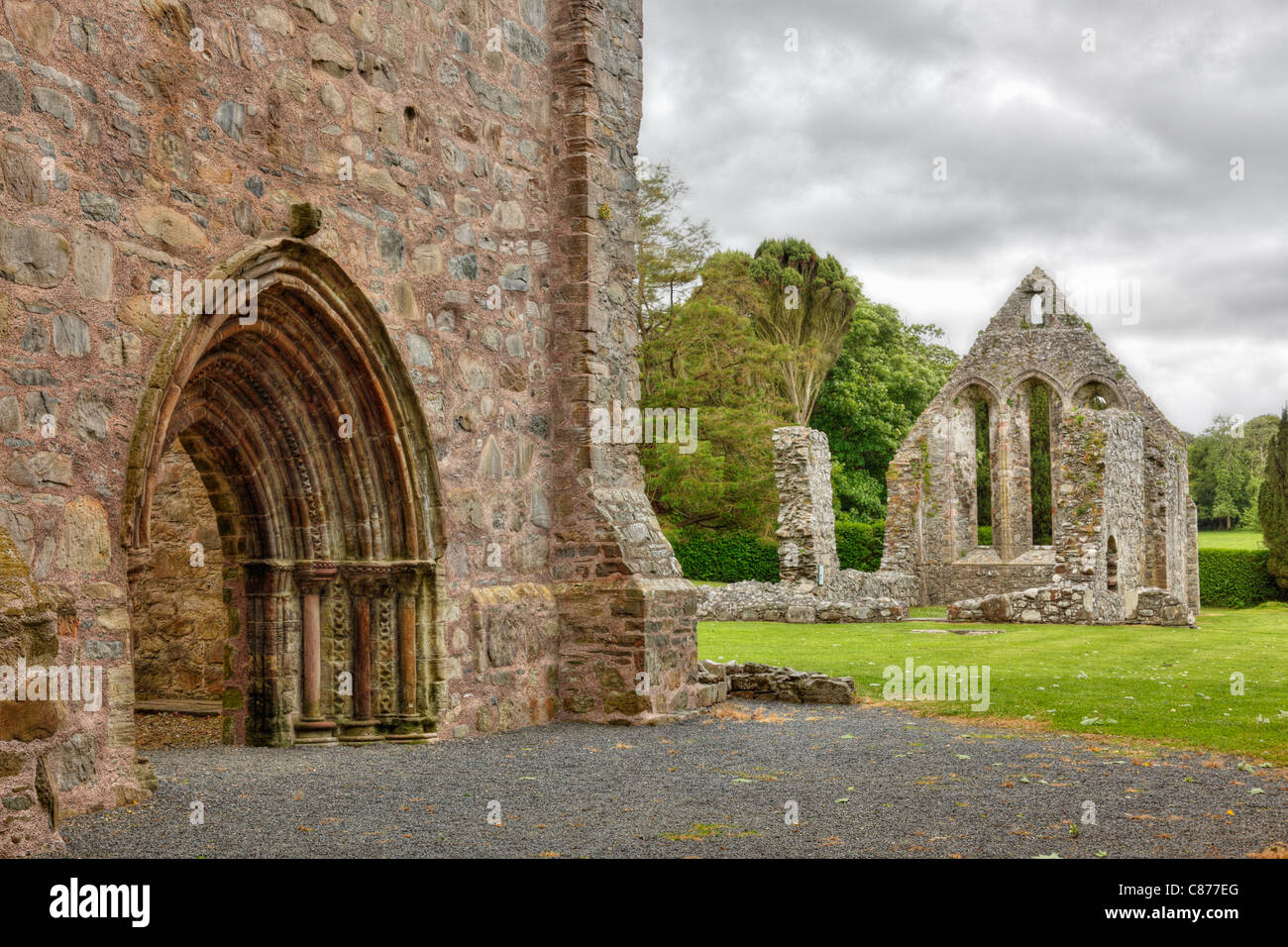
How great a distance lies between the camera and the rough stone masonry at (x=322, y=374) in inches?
228

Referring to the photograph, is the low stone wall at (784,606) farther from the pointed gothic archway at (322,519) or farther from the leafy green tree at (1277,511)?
the leafy green tree at (1277,511)

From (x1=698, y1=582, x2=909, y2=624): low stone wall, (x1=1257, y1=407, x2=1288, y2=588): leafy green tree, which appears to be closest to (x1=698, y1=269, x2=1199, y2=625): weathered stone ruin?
Result: (x1=698, y1=582, x2=909, y2=624): low stone wall

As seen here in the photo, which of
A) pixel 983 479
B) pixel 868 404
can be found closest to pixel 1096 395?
pixel 983 479

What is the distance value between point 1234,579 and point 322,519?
30.9 m

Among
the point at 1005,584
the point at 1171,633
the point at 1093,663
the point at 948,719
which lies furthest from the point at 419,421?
the point at 1005,584

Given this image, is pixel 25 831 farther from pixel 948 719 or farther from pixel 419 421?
pixel 948 719

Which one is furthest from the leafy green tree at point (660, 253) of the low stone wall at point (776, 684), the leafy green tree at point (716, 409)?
the low stone wall at point (776, 684)

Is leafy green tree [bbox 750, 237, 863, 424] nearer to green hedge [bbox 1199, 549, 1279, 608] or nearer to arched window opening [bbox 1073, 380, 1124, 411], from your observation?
arched window opening [bbox 1073, 380, 1124, 411]

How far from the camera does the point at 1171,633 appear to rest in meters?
19.4

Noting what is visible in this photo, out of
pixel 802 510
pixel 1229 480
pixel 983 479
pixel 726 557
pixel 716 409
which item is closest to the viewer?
pixel 802 510

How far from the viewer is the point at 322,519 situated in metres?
8.29

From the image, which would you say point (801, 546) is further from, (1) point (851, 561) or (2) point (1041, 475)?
(2) point (1041, 475)

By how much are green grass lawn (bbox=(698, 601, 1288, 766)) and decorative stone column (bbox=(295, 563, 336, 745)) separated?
5182 mm

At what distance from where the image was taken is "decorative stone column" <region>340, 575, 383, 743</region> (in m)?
8.27
